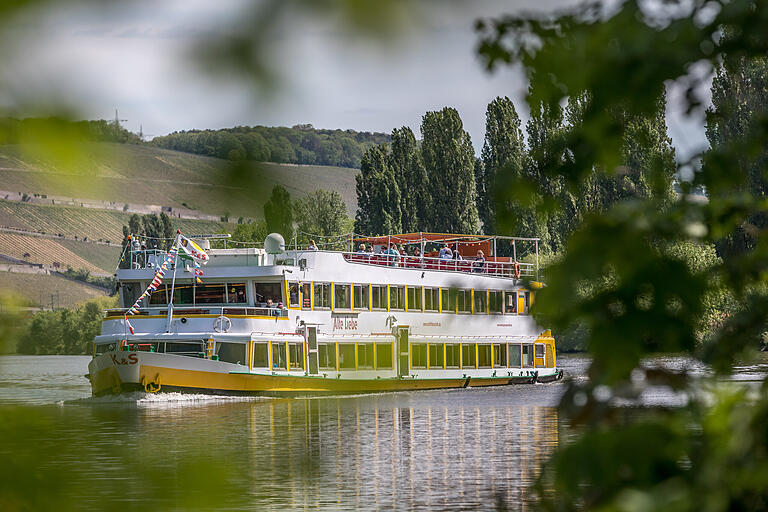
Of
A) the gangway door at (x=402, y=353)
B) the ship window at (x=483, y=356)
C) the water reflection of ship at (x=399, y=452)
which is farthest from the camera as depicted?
the ship window at (x=483, y=356)

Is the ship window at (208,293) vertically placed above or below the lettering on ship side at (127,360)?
above

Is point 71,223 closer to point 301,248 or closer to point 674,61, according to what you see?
point 674,61

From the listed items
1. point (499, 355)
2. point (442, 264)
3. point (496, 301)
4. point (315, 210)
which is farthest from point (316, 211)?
point (499, 355)

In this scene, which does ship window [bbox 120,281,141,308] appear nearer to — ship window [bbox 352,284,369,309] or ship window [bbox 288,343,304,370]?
ship window [bbox 288,343,304,370]

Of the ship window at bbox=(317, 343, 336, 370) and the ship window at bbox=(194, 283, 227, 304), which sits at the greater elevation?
the ship window at bbox=(194, 283, 227, 304)

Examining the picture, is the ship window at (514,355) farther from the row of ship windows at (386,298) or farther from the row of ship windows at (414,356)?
the row of ship windows at (386,298)

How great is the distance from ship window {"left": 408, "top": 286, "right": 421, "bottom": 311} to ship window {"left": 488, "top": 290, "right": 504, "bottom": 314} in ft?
11.1

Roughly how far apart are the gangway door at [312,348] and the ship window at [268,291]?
4.38ft

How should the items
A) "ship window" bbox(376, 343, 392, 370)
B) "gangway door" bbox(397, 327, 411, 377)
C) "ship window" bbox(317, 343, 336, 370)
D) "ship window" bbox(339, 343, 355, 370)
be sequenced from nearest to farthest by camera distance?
"ship window" bbox(317, 343, 336, 370) → "ship window" bbox(339, 343, 355, 370) → "ship window" bbox(376, 343, 392, 370) → "gangway door" bbox(397, 327, 411, 377)

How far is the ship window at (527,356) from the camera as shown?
35.4m

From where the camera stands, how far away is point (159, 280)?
26938 millimetres

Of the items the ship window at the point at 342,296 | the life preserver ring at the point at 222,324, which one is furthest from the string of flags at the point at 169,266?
the ship window at the point at 342,296

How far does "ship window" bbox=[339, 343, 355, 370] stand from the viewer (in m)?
29.7

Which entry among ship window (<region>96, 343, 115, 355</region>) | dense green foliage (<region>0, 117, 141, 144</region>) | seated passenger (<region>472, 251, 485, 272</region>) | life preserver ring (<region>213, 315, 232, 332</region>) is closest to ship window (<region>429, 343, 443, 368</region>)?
seated passenger (<region>472, 251, 485, 272</region>)
